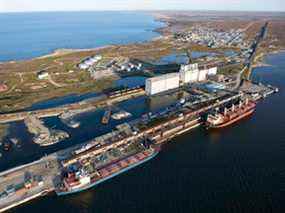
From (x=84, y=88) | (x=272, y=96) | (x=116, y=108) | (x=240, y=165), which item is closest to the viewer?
(x=240, y=165)

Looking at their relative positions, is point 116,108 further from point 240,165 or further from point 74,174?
point 240,165

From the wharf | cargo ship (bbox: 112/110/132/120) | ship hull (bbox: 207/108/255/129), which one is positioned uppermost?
ship hull (bbox: 207/108/255/129)

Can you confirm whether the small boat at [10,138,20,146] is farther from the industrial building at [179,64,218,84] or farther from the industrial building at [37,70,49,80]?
the industrial building at [179,64,218,84]

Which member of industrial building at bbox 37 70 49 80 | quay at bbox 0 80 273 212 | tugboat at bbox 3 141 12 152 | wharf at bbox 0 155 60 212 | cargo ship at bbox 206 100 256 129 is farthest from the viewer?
industrial building at bbox 37 70 49 80

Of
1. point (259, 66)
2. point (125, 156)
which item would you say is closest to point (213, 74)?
point (259, 66)

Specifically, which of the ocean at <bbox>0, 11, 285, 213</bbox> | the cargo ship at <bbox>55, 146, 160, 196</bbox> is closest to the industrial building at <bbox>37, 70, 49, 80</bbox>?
the ocean at <bbox>0, 11, 285, 213</bbox>

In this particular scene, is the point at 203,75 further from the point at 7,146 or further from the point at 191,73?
the point at 7,146
